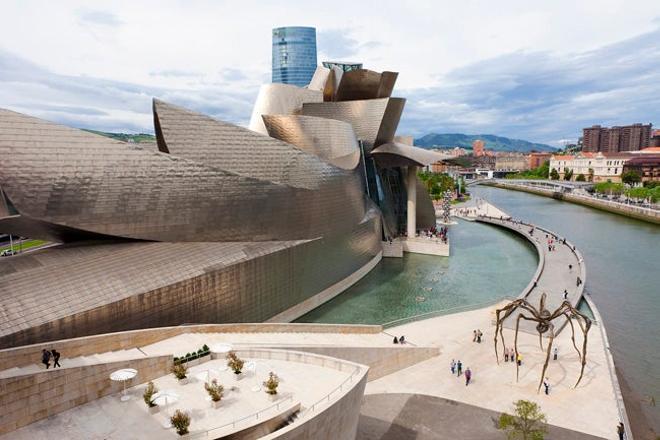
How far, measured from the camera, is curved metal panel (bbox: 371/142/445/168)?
3709 cm

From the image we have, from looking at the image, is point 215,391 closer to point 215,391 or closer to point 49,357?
point 215,391

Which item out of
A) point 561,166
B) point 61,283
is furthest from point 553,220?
point 561,166

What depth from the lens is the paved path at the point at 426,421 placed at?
1426 cm

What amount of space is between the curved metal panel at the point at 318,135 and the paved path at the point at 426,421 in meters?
16.0

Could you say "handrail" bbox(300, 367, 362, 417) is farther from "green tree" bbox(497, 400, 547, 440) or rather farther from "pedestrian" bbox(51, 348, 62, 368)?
"pedestrian" bbox(51, 348, 62, 368)

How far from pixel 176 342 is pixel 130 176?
6649 mm

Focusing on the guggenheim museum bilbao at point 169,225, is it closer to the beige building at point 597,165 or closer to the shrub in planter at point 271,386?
the shrub in planter at point 271,386

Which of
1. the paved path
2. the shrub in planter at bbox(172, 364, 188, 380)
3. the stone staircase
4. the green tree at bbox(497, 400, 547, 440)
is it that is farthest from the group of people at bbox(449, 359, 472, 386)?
the stone staircase

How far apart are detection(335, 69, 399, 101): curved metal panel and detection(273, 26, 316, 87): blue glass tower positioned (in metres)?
114

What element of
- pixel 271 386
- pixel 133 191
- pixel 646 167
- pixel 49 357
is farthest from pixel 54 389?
pixel 646 167

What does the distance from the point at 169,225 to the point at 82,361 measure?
689cm

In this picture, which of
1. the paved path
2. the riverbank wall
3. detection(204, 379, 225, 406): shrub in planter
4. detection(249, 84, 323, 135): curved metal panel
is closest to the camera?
detection(204, 379, 225, 406): shrub in planter

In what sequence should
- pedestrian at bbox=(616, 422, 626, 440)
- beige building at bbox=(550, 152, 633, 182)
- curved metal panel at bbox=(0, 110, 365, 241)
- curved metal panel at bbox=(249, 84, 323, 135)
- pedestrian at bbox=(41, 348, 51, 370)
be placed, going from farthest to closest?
beige building at bbox=(550, 152, 633, 182)
curved metal panel at bbox=(249, 84, 323, 135)
curved metal panel at bbox=(0, 110, 365, 241)
pedestrian at bbox=(616, 422, 626, 440)
pedestrian at bbox=(41, 348, 51, 370)

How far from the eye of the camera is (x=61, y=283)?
15383 mm
